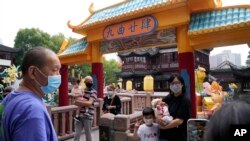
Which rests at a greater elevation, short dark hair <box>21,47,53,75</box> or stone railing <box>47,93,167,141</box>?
short dark hair <box>21,47,53,75</box>

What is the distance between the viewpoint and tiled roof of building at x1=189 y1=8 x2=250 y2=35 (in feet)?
18.2

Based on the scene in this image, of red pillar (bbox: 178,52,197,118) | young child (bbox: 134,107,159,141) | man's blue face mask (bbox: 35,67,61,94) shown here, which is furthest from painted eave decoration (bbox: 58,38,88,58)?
man's blue face mask (bbox: 35,67,61,94)

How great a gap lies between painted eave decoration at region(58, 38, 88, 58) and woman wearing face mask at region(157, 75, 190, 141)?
5.76m

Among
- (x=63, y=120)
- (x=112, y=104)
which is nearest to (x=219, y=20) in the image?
(x=112, y=104)

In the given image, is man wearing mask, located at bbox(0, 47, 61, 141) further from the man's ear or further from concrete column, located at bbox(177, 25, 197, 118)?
concrete column, located at bbox(177, 25, 197, 118)

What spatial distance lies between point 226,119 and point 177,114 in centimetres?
275

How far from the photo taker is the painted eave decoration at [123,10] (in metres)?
6.53

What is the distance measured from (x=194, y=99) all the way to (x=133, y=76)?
2669 cm

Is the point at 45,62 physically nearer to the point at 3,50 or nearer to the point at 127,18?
the point at 127,18

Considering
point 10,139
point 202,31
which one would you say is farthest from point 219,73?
point 10,139

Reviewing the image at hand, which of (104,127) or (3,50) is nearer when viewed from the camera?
(104,127)

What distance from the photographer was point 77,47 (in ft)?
31.0

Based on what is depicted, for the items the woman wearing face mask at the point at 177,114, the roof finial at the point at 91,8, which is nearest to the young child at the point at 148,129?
the woman wearing face mask at the point at 177,114

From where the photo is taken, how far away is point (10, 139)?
153 centimetres
